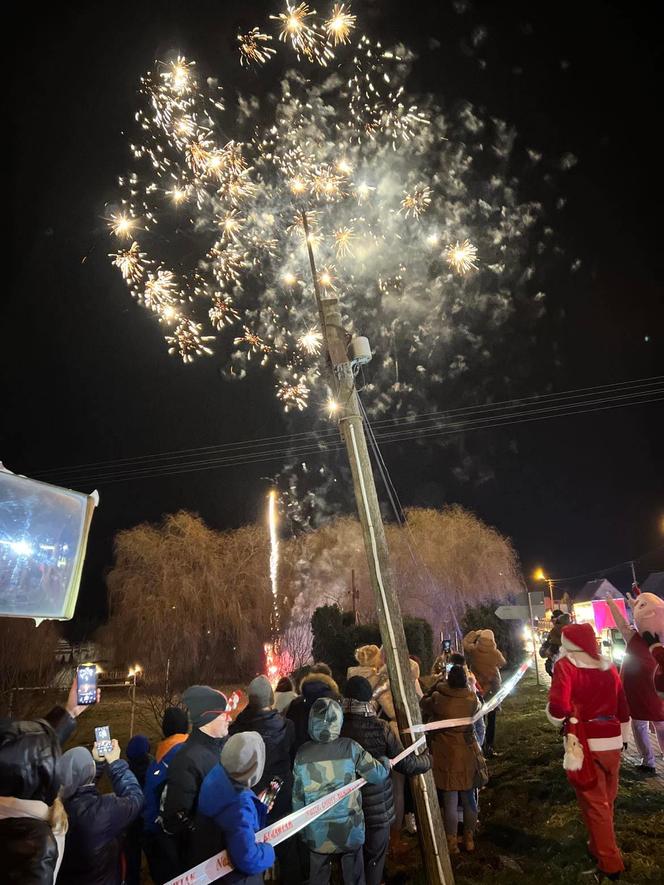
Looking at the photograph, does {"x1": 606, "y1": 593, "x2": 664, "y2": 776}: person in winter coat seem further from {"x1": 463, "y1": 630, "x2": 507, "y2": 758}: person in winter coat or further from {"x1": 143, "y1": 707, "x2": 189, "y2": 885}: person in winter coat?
{"x1": 143, "y1": 707, "x2": 189, "y2": 885}: person in winter coat

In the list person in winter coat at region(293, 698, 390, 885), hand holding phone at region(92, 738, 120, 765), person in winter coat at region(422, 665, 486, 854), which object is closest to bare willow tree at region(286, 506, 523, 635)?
person in winter coat at region(422, 665, 486, 854)

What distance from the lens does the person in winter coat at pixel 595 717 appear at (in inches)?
192

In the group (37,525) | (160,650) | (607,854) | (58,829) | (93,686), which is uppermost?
(160,650)

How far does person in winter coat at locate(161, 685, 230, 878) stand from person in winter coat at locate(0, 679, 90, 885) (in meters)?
1.03

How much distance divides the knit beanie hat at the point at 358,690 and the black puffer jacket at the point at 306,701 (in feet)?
3.96

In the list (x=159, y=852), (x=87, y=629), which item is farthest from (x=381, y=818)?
(x=87, y=629)

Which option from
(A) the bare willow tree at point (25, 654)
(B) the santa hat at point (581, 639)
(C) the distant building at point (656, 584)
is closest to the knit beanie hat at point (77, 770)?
(B) the santa hat at point (581, 639)

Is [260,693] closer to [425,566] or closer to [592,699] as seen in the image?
[592,699]

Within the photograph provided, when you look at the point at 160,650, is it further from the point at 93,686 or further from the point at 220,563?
the point at 93,686

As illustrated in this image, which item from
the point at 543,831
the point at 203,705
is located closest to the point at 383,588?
the point at 203,705

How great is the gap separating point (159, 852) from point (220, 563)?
24580 mm

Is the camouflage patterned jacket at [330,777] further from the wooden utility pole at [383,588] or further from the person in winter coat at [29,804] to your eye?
the person in winter coat at [29,804]

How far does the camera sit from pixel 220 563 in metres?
28.1

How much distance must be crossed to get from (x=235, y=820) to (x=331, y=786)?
4.23ft
